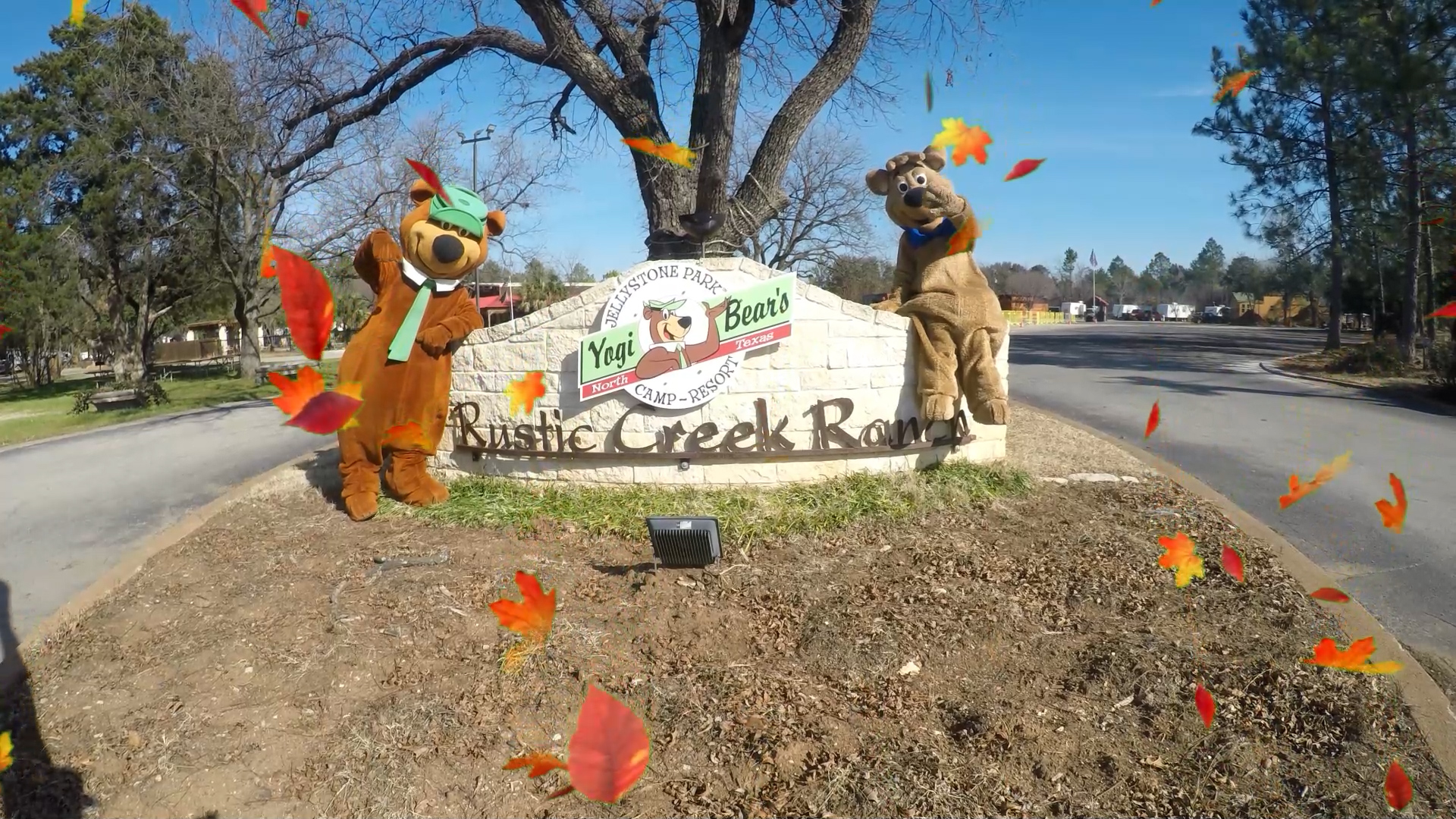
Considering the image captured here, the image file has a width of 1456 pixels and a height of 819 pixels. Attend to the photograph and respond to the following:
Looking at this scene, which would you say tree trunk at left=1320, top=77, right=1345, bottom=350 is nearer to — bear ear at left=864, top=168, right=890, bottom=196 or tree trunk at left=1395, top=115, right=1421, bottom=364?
tree trunk at left=1395, top=115, right=1421, bottom=364

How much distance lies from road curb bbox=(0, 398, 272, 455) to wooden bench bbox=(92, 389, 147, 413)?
148cm

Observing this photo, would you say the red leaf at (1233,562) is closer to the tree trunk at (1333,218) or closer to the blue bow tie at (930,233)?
the blue bow tie at (930,233)

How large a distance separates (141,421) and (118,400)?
296 centimetres

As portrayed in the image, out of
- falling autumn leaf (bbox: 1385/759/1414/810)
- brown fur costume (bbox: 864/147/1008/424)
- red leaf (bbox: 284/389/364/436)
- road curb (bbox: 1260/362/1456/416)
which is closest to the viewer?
falling autumn leaf (bbox: 1385/759/1414/810)

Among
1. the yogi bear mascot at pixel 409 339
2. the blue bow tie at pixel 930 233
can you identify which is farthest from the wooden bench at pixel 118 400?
the blue bow tie at pixel 930 233

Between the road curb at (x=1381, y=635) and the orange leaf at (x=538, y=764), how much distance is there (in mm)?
3387

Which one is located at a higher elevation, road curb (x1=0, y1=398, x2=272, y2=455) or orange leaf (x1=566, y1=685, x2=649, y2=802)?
road curb (x1=0, y1=398, x2=272, y2=455)

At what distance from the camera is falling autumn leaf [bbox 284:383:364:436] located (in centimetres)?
654

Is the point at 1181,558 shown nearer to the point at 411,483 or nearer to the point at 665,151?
the point at 411,483

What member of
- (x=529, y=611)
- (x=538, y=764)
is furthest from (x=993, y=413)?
(x=538, y=764)

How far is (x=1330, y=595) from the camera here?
4781 mm

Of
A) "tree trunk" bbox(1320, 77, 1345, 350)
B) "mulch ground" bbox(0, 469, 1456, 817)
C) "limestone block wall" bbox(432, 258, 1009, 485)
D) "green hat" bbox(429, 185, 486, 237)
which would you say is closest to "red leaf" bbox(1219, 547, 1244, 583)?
"mulch ground" bbox(0, 469, 1456, 817)

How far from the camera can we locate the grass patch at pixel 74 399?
579 inches

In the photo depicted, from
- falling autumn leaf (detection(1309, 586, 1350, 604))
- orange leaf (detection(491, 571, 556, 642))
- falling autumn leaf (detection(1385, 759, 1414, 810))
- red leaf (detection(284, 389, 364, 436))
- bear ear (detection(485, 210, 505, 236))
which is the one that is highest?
bear ear (detection(485, 210, 505, 236))
